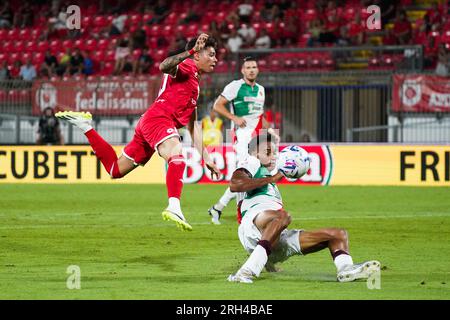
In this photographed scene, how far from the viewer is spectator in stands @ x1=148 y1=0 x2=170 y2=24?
33.5 metres

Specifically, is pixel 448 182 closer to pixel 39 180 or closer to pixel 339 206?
pixel 339 206

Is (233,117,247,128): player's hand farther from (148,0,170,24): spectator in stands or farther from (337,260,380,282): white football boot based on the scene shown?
(148,0,170,24): spectator in stands

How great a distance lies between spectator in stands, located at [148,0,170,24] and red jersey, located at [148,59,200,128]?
73.1 ft

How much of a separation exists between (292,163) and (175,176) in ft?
7.06

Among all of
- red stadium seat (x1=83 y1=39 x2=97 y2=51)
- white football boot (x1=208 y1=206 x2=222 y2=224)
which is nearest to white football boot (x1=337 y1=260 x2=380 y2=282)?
white football boot (x1=208 y1=206 x2=222 y2=224)

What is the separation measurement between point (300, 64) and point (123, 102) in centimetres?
523

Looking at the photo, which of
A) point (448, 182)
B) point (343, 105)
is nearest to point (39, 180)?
point (343, 105)

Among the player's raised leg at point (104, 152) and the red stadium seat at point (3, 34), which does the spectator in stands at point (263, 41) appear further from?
the player's raised leg at point (104, 152)

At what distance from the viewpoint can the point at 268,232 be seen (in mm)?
9141

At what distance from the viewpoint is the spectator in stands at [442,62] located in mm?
24211

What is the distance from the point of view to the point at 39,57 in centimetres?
3294

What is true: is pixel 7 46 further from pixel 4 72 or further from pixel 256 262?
pixel 256 262

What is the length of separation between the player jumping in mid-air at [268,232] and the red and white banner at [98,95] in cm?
1641

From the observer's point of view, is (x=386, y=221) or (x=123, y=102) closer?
(x=386, y=221)
